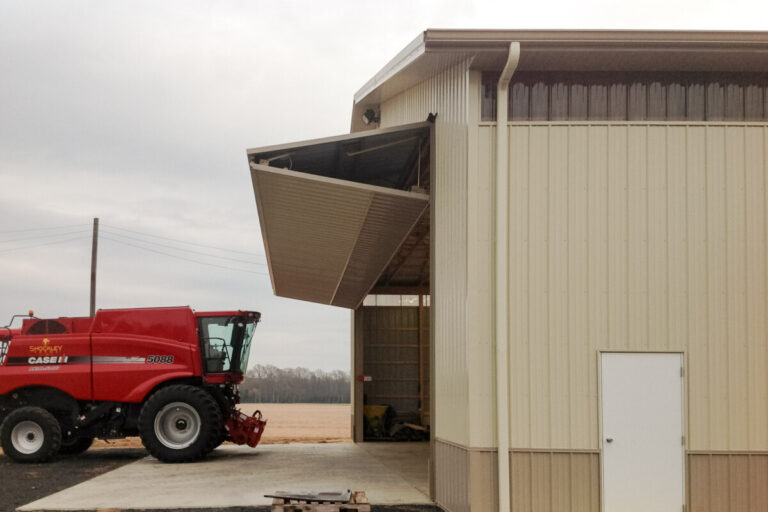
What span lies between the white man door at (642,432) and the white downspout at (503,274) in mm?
1085

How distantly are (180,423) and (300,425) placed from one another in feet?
66.9

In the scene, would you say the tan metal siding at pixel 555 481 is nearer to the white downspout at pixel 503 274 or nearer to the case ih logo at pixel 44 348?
the white downspout at pixel 503 274

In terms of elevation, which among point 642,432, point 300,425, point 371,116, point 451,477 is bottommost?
point 300,425

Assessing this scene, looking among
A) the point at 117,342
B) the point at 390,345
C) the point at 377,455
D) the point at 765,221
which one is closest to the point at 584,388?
the point at 765,221

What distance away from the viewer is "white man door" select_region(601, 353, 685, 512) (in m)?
9.98

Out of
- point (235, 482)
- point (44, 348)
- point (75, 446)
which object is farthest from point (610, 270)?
point (75, 446)

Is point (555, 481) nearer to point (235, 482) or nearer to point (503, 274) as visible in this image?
point (503, 274)

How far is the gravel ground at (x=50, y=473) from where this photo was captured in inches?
505

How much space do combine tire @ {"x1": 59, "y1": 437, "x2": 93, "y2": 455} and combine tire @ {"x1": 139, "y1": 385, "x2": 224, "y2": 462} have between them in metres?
2.01

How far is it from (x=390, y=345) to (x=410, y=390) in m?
1.23

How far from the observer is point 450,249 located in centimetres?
1094

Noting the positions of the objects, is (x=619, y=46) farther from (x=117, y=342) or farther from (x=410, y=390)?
(x=410, y=390)

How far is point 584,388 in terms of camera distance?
10070 millimetres

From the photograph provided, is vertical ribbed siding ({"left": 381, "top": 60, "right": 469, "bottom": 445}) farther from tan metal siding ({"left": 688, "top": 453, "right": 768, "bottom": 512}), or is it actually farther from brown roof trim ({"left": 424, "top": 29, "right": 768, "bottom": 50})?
tan metal siding ({"left": 688, "top": 453, "right": 768, "bottom": 512})
